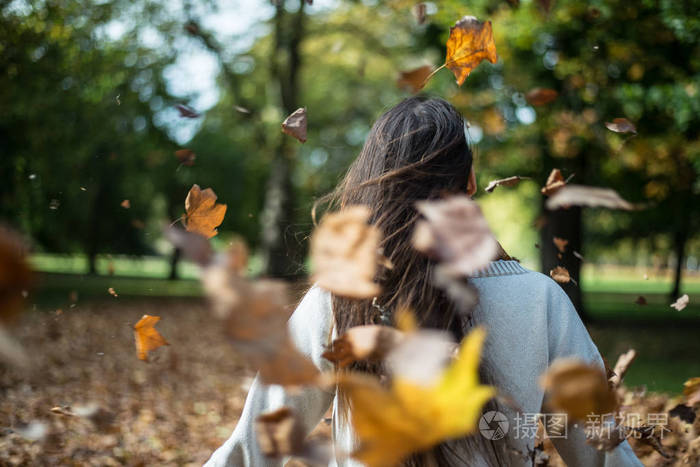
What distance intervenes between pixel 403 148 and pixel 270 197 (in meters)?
11.7

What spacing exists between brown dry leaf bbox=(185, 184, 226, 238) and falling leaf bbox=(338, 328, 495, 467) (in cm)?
83

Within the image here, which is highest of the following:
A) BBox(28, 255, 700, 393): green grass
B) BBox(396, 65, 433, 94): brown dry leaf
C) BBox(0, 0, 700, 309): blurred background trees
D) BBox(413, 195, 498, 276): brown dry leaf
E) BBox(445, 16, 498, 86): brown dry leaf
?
BBox(445, 16, 498, 86): brown dry leaf

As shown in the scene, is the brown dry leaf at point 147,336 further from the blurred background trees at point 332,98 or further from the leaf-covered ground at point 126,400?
the blurred background trees at point 332,98

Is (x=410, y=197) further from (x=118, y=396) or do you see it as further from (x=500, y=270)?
(x=118, y=396)

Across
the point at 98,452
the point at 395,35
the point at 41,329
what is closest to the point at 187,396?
the point at 98,452

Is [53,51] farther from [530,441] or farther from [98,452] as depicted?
[530,441]

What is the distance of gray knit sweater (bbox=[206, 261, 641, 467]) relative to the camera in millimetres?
1361

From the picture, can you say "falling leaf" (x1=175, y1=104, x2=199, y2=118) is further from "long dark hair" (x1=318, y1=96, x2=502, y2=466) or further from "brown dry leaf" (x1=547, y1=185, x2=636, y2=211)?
"brown dry leaf" (x1=547, y1=185, x2=636, y2=211)

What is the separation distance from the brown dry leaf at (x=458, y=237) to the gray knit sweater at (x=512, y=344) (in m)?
0.60

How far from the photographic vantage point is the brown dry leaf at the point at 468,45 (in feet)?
4.69

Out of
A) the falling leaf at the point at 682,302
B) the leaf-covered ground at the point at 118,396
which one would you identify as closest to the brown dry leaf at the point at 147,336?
the leaf-covered ground at the point at 118,396

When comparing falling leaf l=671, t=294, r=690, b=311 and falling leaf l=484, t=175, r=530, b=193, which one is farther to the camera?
falling leaf l=671, t=294, r=690, b=311

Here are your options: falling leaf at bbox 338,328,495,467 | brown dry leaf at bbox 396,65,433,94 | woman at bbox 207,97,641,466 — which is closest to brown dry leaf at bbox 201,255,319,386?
falling leaf at bbox 338,328,495,467

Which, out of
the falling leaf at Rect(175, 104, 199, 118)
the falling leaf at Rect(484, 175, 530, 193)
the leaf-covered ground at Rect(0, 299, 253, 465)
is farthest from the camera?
the leaf-covered ground at Rect(0, 299, 253, 465)
